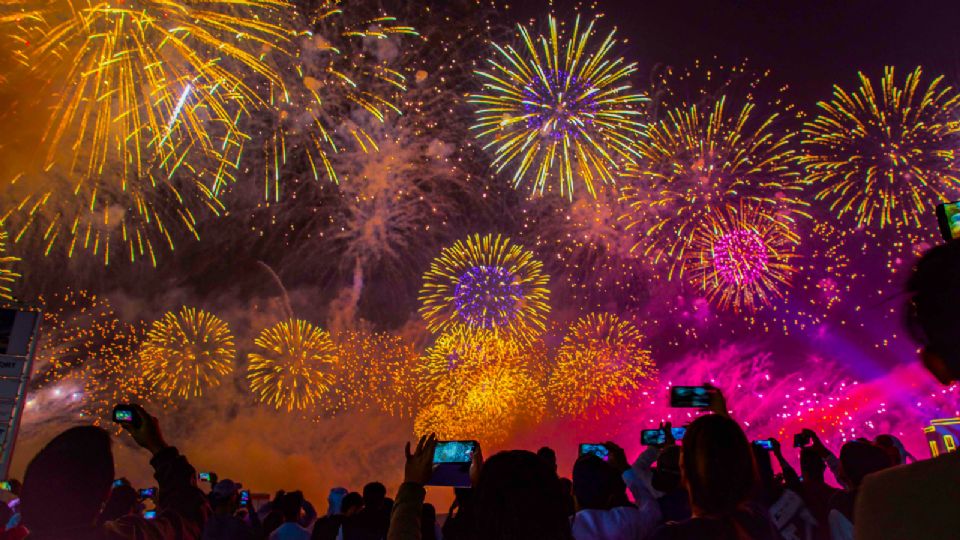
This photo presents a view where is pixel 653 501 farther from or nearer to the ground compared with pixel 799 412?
nearer to the ground

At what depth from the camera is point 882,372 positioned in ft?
142

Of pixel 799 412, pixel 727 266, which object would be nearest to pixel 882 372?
pixel 799 412

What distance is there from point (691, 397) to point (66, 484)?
4.48 m

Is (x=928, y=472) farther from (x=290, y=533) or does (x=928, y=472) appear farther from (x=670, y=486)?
(x=290, y=533)

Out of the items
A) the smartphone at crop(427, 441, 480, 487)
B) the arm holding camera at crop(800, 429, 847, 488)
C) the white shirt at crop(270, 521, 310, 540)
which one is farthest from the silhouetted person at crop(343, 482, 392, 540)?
the arm holding camera at crop(800, 429, 847, 488)

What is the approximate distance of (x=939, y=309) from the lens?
5.51 feet

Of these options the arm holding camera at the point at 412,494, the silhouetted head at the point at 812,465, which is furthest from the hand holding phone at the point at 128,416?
the silhouetted head at the point at 812,465

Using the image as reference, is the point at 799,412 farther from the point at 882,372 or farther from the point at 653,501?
the point at 653,501

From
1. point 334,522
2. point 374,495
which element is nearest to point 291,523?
point 334,522

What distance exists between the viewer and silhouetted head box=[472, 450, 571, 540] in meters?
2.39

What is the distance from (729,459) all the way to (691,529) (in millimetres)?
459

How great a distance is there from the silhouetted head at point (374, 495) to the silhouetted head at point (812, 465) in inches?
165

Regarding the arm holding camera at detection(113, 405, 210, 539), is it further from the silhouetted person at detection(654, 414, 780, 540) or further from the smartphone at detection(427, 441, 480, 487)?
the silhouetted person at detection(654, 414, 780, 540)

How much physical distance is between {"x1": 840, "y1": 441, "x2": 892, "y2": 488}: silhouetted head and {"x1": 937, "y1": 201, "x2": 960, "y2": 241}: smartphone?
8.40ft
